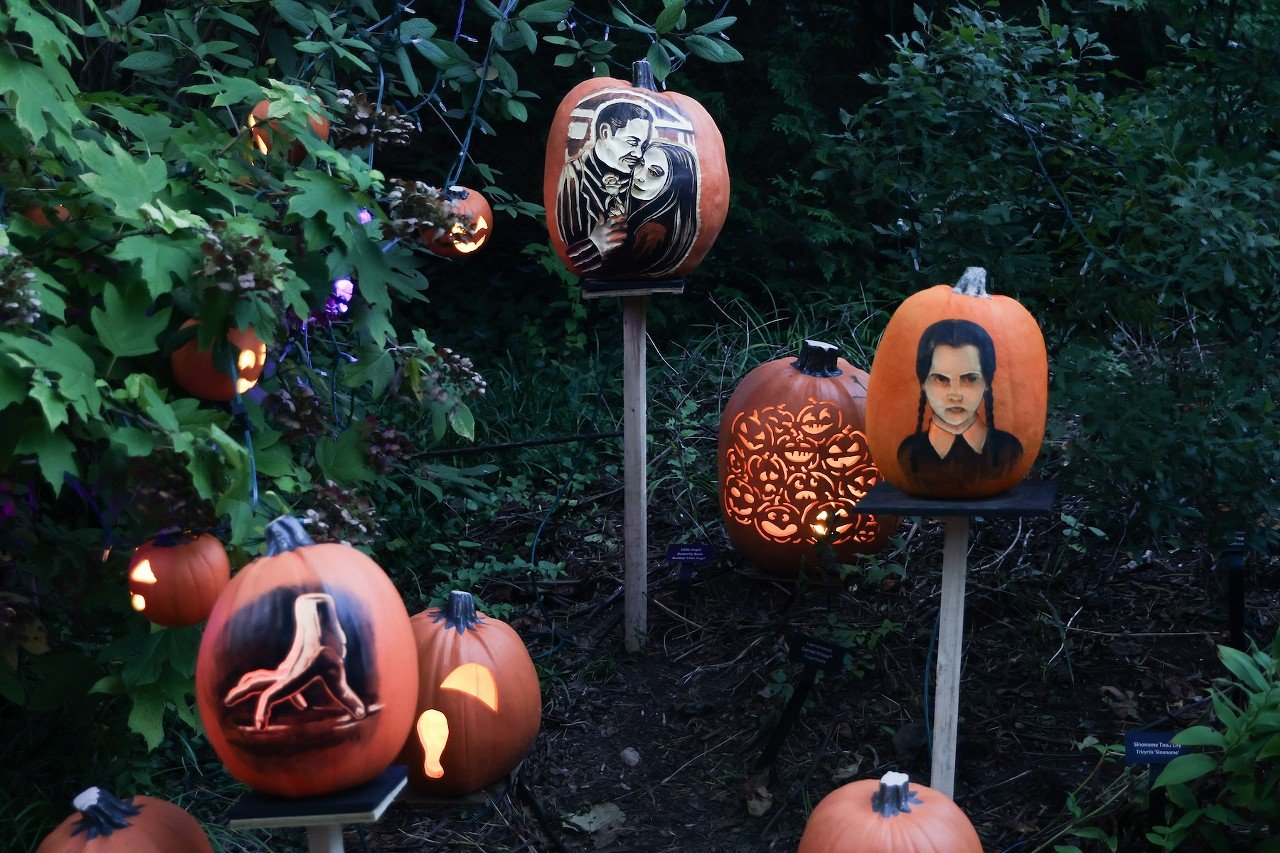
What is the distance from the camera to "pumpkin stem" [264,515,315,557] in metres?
2.09

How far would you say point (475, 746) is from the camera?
298cm

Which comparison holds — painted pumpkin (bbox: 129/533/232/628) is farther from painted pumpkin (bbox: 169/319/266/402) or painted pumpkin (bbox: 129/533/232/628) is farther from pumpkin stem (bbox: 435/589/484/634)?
pumpkin stem (bbox: 435/589/484/634)

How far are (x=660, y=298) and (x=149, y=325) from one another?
432cm

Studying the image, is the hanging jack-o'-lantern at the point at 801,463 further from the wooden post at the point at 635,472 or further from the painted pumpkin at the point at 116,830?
the painted pumpkin at the point at 116,830

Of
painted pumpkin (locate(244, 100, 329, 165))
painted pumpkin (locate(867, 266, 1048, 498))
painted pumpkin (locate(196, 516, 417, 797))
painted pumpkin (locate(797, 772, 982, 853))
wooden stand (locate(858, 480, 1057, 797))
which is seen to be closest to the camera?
painted pumpkin (locate(196, 516, 417, 797))

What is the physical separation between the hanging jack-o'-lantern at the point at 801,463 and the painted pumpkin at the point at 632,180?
0.56 meters

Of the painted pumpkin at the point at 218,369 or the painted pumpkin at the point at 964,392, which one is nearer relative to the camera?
the painted pumpkin at the point at 218,369

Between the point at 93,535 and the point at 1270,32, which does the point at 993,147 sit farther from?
the point at 93,535

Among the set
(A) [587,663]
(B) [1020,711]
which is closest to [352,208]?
(A) [587,663]

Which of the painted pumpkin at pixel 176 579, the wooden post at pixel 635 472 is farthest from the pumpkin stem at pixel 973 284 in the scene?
the painted pumpkin at pixel 176 579

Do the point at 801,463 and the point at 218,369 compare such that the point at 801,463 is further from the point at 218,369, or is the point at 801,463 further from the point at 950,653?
the point at 218,369

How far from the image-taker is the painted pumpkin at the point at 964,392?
2658mm

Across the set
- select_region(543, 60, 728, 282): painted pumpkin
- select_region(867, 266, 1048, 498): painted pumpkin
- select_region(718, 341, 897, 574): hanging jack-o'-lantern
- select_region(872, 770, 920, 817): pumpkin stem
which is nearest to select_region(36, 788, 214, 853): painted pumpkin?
select_region(872, 770, 920, 817): pumpkin stem

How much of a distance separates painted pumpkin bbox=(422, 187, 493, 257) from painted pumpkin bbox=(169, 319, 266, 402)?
65cm
